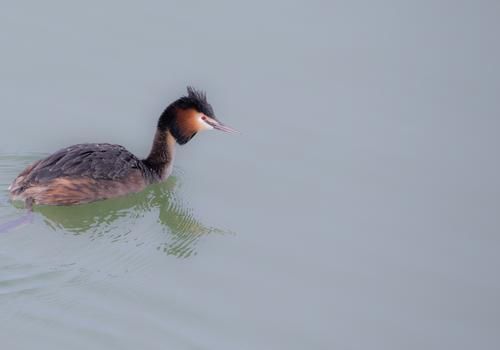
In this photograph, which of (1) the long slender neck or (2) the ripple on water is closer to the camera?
(2) the ripple on water

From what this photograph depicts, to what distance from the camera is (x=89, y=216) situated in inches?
291

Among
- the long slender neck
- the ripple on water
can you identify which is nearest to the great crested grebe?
the long slender neck

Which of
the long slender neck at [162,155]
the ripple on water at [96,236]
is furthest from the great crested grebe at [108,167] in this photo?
the ripple on water at [96,236]

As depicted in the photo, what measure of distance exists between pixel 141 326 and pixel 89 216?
169 cm

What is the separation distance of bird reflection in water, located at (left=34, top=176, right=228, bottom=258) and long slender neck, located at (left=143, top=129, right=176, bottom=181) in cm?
25

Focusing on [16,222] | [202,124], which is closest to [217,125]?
[202,124]

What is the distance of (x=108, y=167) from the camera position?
24.8ft

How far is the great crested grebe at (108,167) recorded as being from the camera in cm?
725

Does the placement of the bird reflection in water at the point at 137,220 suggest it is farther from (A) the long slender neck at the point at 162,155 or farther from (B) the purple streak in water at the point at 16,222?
(A) the long slender neck at the point at 162,155

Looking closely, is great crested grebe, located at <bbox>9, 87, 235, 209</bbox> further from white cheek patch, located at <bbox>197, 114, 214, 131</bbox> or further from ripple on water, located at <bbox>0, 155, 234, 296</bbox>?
ripple on water, located at <bbox>0, 155, 234, 296</bbox>

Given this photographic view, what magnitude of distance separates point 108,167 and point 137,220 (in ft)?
1.69

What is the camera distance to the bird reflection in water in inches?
278

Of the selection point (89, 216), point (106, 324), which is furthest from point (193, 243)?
point (106, 324)

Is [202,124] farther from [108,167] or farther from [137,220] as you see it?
[137,220]
